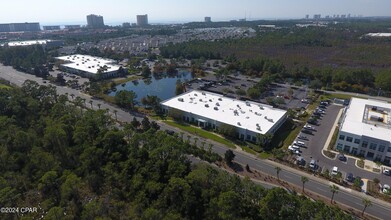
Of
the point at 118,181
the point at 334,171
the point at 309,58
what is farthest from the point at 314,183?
the point at 309,58

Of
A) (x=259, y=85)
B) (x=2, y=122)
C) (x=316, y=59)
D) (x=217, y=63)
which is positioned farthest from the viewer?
(x=316, y=59)

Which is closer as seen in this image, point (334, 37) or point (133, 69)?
point (133, 69)

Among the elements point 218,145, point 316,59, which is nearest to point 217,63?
point 316,59

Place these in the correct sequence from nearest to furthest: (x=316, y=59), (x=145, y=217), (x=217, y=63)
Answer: (x=145, y=217)
(x=217, y=63)
(x=316, y=59)

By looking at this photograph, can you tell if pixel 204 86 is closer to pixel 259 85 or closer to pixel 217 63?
pixel 259 85

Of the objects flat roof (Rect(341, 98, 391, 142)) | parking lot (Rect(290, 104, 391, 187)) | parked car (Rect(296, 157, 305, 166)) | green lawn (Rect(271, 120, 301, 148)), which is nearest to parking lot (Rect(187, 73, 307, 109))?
green lawn (Rect(271, 120, 301, 148))

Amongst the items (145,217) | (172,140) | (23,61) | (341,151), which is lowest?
(341,151)

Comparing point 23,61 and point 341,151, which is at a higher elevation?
point 23,61

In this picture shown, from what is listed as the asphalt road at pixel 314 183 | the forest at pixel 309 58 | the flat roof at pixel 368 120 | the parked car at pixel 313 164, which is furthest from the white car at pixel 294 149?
the forest at pixel 309 58
